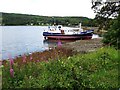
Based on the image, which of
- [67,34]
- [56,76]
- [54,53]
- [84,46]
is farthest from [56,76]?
[67,34]

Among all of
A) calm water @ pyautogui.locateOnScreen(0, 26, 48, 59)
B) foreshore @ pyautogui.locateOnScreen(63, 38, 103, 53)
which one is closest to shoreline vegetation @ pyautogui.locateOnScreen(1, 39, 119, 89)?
foreshore @ pyautogui.locateOnScreen(63, 38, 103, 53)

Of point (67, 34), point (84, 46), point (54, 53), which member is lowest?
point (67, 34)

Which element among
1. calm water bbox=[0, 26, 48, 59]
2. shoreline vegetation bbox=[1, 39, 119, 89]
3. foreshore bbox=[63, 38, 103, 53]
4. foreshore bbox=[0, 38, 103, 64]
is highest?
shoreline vegetation bbox=[1, 39, 119, 89]

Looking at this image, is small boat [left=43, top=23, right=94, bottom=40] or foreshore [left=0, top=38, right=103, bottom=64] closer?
foreshore [left=0, top=38, right=103, bottom=64]

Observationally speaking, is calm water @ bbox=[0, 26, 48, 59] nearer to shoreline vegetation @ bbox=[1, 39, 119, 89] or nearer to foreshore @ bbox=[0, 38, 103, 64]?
foreshore @ bbox=[0, 38, 103, 64]

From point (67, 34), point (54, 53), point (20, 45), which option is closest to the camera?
point (54, 53)

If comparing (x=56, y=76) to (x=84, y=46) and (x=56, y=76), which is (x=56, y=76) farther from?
(x=84, y=46)

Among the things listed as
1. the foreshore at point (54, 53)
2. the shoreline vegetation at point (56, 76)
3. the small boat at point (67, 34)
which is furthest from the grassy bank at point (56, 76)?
the small boat at point (67, 34)

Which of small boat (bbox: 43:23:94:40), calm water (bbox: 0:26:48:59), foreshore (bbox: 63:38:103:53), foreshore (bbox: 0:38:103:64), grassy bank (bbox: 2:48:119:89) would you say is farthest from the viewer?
small boat (bbox: 43:23:94:40)

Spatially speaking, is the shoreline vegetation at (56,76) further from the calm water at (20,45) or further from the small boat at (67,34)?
the small boat at (67,34)

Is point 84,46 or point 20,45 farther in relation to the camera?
point 20,45

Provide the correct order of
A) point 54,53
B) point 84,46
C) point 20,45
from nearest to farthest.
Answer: point 54,53 → point 84,46 → point 20,45

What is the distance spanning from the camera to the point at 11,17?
190000 millimetres

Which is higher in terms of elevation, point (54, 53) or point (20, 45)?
point (54, 53)
